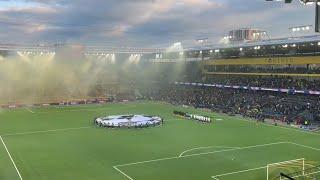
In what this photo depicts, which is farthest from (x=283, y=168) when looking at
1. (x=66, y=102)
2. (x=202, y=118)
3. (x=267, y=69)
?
(x=66, y=102)

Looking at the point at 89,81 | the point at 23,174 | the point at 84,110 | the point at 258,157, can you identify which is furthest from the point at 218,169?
the point at 89,81

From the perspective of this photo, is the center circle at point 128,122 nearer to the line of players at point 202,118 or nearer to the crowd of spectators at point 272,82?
the line of players at point 202,118

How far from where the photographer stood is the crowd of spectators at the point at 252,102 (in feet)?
185

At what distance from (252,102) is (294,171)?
40.0m

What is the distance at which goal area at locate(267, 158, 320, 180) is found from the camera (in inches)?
1064

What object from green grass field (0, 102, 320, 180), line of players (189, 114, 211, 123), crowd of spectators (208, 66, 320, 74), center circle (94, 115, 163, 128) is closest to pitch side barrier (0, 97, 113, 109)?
green grass field (0, 102, 320, 180)

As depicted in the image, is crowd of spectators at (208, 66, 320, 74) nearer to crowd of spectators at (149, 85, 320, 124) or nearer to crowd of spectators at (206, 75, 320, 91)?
crowd of spectators at (206, 75, 320, 91)

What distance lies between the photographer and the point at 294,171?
2833 centimetres

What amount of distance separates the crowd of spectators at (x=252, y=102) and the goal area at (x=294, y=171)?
2309cm

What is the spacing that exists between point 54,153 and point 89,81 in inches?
2120

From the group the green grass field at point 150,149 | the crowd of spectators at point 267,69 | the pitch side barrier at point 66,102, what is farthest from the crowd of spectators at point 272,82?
the pitch side barrier at point 66,102

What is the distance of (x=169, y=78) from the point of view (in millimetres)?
101812

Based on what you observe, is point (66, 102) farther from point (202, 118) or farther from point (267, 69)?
point (267, 69)

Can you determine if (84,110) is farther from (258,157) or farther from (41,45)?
(258,157)
